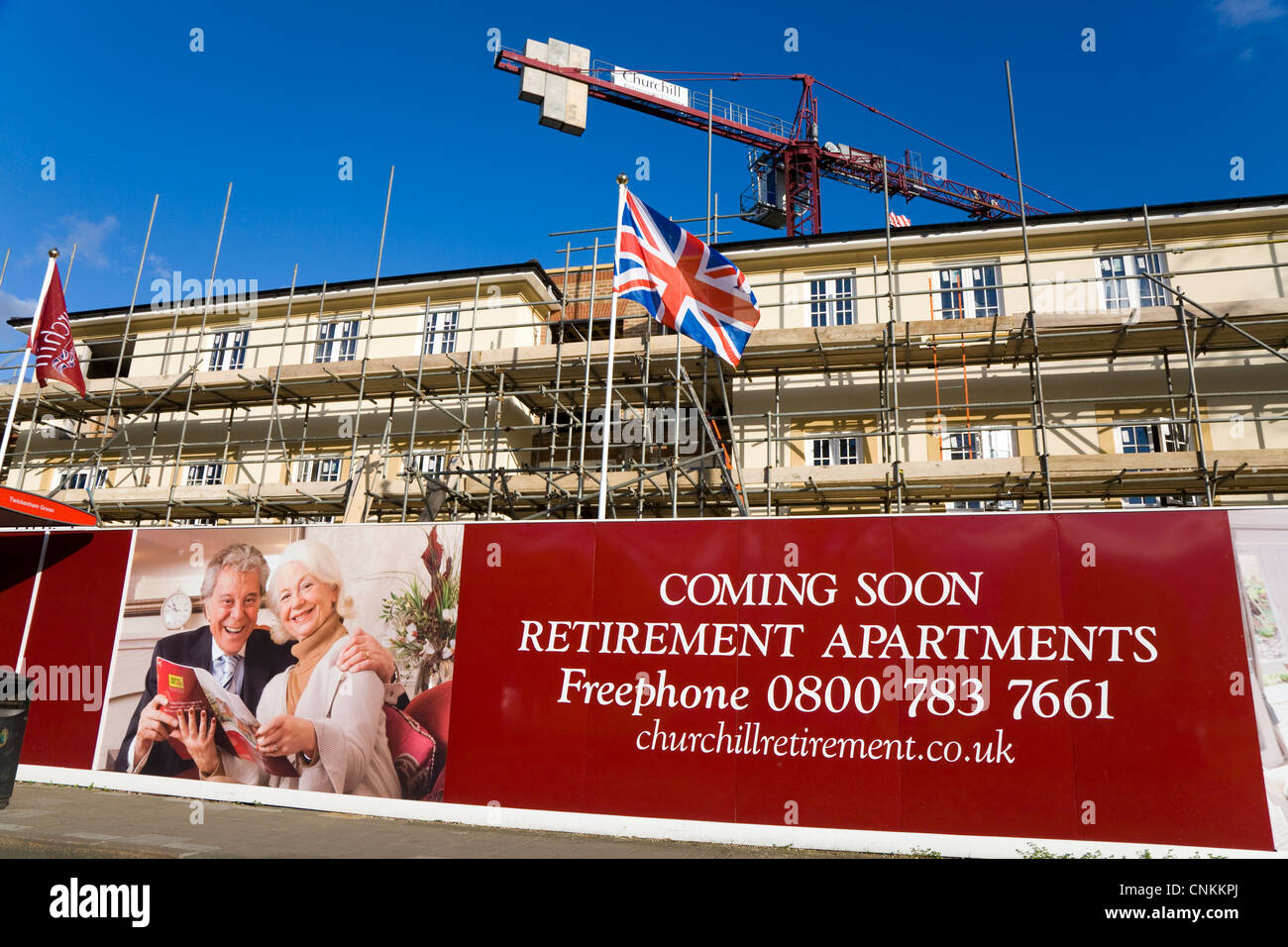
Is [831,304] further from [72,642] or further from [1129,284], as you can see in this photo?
[72,642]

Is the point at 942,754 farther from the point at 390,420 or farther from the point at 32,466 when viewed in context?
the point at 32,466

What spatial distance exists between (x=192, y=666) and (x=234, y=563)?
5.04 feet

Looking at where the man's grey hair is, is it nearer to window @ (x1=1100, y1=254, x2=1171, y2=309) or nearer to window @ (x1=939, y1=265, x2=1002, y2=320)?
window @ (x1=939, y1=265, x2=1002, y2=320)

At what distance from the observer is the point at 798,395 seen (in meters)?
17.5

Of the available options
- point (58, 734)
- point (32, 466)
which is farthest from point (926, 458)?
point (32, 466)

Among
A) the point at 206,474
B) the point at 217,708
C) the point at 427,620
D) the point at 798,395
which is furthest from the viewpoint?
the point at 206,474

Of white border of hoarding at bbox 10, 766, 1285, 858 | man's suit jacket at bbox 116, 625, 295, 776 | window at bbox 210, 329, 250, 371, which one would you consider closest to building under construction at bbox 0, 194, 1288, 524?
window at bbox 210, 329, 250, 371

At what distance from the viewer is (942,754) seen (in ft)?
29.3

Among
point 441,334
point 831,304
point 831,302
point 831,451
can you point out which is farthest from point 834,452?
point 441,334

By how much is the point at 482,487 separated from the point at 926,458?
30.3 ft

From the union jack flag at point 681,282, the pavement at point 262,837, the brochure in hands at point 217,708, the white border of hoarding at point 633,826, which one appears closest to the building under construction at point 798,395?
the union jack flag at point 681,282

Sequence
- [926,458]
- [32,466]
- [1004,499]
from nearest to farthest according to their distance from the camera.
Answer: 1. [1004,499]
2. [926,458]
3. [32,466]
